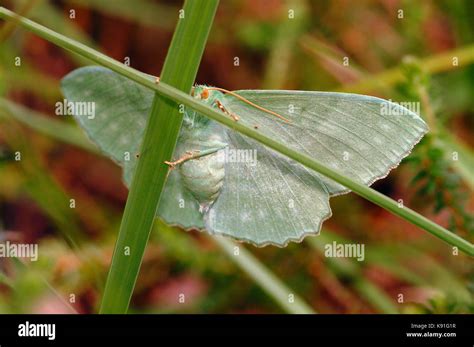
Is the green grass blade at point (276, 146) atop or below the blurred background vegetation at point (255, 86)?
below

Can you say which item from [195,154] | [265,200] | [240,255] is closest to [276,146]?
[195,154]

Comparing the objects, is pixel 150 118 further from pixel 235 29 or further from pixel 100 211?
pixel 235 29

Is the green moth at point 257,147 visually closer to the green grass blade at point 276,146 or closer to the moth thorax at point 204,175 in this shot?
the moth thorax at point 204,175

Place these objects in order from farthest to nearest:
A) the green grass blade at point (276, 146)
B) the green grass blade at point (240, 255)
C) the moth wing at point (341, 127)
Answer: the green grass blade at point (240, 255) < the moth wing at point (341, 127) < the green grass blade at point (276, 146)

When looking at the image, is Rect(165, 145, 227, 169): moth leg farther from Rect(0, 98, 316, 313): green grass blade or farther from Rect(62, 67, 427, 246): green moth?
Rect(0, 98, 316, 313): green grass blade

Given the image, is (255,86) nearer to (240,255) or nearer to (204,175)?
(240,255)

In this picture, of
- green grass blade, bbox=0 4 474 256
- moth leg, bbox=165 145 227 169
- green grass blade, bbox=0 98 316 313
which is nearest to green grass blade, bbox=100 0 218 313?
green grass blade, bbox=0 4 474 256

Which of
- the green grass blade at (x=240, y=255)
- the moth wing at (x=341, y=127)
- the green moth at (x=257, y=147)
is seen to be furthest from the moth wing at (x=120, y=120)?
the green grass blade at (x=240, y=255)
